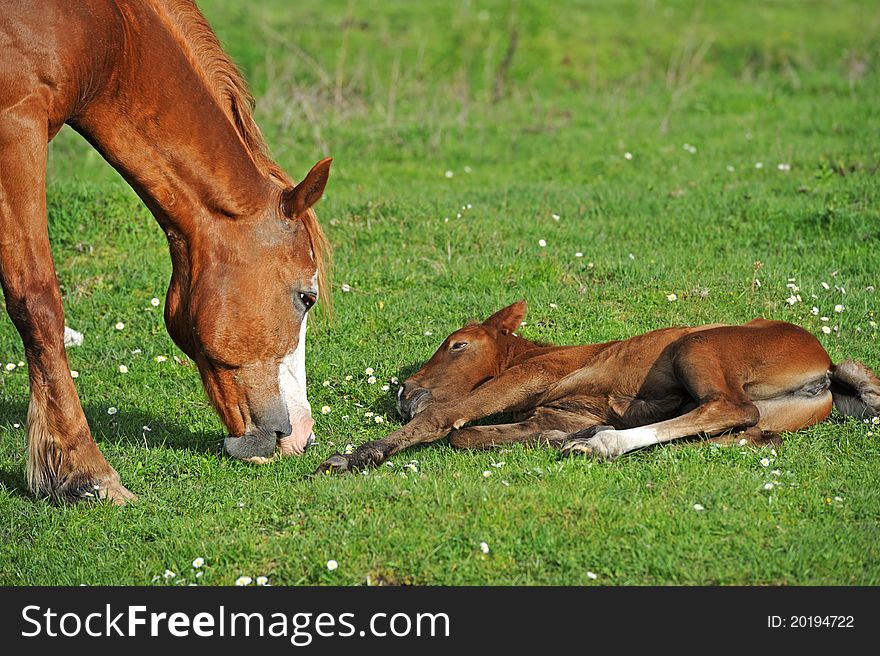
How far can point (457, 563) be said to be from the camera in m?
4.65

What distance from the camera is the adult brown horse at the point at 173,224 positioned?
5.34 m

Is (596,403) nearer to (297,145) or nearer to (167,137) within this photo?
(167,137)

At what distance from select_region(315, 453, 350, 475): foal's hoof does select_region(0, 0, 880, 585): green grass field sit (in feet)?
0.50

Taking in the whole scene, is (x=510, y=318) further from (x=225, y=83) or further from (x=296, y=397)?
(x=225, y=83)

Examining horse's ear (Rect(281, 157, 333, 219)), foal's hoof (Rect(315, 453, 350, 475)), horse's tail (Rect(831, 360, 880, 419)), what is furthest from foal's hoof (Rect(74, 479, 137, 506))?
horse's tail (Rect(831, 360, 880, 419))

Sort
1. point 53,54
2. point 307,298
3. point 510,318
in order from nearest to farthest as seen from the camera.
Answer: point 53,54
point 307,298
point 510,318

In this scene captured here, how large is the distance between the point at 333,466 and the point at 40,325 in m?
1.67

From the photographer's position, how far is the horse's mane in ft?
19.1

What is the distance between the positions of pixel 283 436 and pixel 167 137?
1.70 meters

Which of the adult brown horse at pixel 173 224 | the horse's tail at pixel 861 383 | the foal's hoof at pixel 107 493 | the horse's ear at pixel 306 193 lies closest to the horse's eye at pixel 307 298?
the adult brown horse at pixel 173 224

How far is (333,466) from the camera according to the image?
5.81 metres

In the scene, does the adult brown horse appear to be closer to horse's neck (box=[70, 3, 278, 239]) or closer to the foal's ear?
horse's neck (box=[70, 3, 278, 239])

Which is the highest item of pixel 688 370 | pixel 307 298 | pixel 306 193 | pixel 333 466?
pixel 306 193

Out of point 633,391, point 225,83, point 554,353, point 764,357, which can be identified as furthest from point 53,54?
point 764,357
